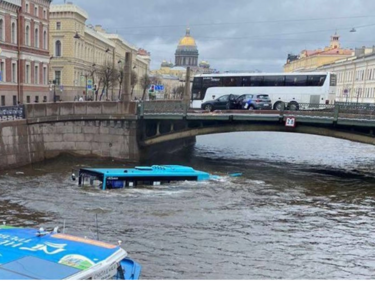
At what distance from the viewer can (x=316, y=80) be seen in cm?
3759

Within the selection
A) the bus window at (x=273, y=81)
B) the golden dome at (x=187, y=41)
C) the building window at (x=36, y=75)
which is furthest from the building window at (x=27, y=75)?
the golden dome at (x=187, y=41)

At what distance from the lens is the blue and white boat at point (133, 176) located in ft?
70.6

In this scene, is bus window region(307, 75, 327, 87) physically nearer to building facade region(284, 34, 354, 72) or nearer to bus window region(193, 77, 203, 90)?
bus window region(193, 77, 203, 90)

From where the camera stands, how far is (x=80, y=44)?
229ft

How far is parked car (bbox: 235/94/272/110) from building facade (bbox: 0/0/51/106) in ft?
75.4

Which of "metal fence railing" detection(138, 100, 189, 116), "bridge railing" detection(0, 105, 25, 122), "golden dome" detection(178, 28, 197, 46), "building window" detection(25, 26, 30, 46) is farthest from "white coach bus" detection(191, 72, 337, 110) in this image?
"golden dome" detection(178, 28, 197, 46)

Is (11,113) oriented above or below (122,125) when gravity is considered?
above

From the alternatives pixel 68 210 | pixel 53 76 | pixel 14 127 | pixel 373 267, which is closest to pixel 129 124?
pixel 14 127

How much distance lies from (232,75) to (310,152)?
32.4 feet

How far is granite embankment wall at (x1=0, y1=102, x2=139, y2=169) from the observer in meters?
29.2

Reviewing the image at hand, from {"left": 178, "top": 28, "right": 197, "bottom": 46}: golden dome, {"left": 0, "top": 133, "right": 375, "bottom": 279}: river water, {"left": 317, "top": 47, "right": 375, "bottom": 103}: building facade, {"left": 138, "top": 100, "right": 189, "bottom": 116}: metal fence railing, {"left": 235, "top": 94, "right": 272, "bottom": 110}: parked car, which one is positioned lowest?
{"left": 0, "top": 133, "right": 375, "bottom": 279}: river water

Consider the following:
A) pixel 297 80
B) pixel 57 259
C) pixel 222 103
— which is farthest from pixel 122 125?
pixel 57 259

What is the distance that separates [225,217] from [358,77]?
75.3 metres

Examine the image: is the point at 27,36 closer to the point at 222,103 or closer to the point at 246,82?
the point at 222,103
